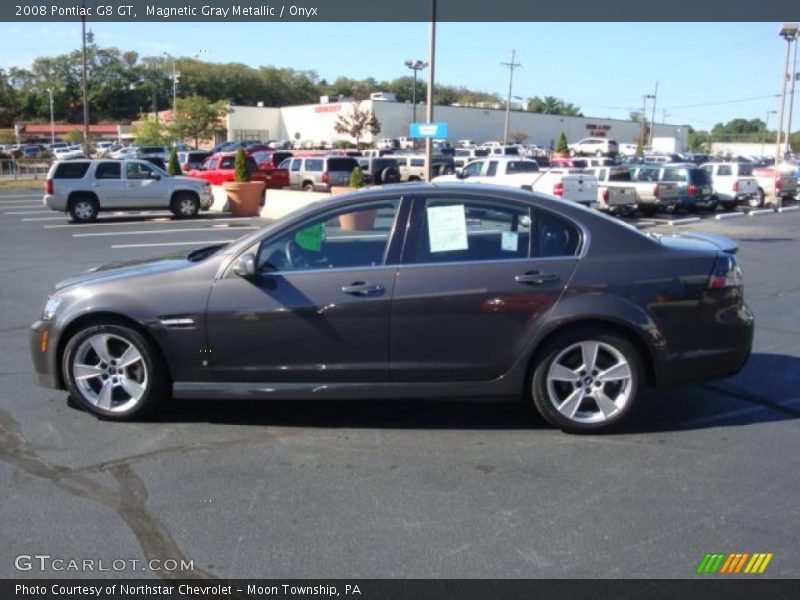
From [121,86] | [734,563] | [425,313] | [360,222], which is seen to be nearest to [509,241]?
[425,313]

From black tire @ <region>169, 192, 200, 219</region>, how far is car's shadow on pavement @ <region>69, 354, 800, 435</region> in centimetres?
1749

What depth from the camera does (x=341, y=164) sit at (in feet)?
102

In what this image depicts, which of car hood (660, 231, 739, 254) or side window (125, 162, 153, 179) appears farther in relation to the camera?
side window (125, 162, 153, 179)

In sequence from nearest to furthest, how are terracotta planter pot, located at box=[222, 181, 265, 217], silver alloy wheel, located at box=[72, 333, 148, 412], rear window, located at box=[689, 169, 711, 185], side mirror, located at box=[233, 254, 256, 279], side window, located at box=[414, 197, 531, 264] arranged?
side mirror, located at box=[233, 254, 256, 279] < side window, located at box=[414, 197, 531, 264] < silver alloy wheel, located at box=[72, 333, 148, 412] < terracotta planter pot, located at box=[222, 181, 265, 217] < rear window, located at box=[689, 169, 711, 185]

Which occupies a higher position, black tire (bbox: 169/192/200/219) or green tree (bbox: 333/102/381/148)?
green tree (bbox: 333/102/381/148)

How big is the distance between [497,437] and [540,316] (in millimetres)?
839

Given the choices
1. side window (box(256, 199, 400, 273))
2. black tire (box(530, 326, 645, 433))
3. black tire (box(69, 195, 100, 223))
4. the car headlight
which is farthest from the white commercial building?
Result: black tire (box(530, 326, 645, 433))

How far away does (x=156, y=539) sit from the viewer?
3482mm

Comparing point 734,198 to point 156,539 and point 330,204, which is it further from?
point 156,539

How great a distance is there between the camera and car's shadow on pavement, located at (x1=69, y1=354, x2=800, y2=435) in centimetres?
503

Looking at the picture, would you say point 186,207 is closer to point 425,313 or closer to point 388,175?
point 388,175

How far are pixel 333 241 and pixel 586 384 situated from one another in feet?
6.22

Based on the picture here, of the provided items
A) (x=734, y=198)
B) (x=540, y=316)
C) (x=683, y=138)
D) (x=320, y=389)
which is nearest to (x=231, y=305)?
(x=320, y=389)
